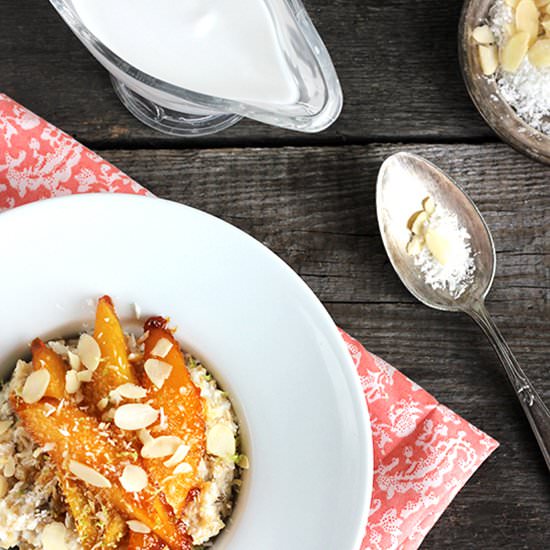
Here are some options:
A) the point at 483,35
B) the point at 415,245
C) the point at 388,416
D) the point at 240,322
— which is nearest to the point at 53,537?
the point at 240,322

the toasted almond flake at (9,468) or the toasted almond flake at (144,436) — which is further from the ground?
the toasted almond flake at (144,436)

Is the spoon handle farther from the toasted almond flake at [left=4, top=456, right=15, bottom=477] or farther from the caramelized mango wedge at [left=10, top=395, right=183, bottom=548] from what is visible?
the toasted almond flake at [left=4, top=456, right=15, bottom=477]

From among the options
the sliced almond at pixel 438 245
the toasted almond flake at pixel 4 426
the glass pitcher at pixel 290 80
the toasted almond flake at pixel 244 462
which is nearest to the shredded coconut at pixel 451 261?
the sliced almond at pixel 438 245

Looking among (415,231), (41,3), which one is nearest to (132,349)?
(415,231)

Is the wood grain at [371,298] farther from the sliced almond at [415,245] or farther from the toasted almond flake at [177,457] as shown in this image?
the toasted almond flake at [177,457]

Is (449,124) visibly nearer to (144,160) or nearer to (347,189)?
(347,189)

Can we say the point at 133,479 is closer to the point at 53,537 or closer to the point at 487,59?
the point at 53,537
